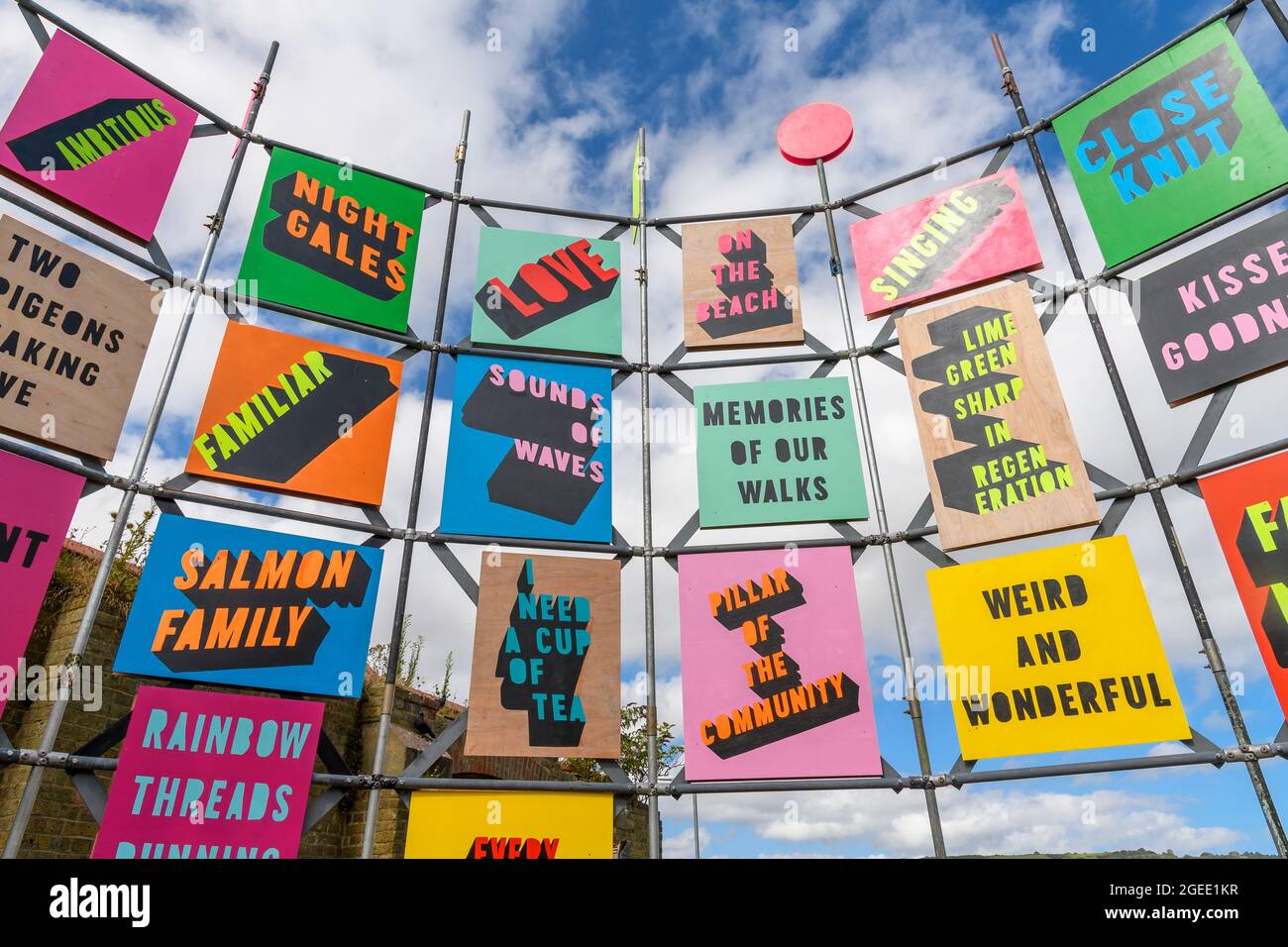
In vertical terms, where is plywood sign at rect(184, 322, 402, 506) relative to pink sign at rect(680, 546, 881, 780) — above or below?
above

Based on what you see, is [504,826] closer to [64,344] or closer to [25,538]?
[25,538]

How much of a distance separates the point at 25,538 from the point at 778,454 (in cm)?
617

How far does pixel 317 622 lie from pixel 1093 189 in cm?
811

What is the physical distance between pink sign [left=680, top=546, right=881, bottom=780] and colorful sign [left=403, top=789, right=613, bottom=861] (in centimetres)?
100

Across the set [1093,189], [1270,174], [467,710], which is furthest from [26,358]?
[1270,174]

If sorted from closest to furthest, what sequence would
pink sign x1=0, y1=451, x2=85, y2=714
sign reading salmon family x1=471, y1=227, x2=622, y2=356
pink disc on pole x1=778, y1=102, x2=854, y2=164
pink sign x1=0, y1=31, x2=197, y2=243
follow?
pink sign x1=0, y1=451, x2=85, y2=714
pink sign x1=0, y1=31, x2=197, y2=243
sign reading salmon family x1=471, y1=227, x2=622, y2=356
pink disc on pole x1=778, y1=102, x2=854, y2=164

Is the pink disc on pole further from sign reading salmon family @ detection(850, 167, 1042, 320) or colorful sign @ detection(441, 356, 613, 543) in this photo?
colorful sign @ detection(441, 356, 613, 543)

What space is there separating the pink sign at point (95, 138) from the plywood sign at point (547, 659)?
14.6 ft

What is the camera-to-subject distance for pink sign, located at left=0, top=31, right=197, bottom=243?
646cm

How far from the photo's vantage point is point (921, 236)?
855cm

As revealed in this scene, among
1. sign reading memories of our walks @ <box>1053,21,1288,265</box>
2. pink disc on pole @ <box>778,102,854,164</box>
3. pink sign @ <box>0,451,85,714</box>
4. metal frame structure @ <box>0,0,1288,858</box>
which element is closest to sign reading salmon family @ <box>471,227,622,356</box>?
metal frame structure @ <box>0,0,1288,858</box>

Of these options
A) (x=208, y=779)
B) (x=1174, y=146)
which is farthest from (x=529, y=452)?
(x=1174, y=146)

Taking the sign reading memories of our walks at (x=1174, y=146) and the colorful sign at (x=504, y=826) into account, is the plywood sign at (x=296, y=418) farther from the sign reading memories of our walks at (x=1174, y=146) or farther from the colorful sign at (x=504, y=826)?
the sign reading memories of our walks at (x=1174, y=146)

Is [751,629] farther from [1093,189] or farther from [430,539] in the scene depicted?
[1093,189]
